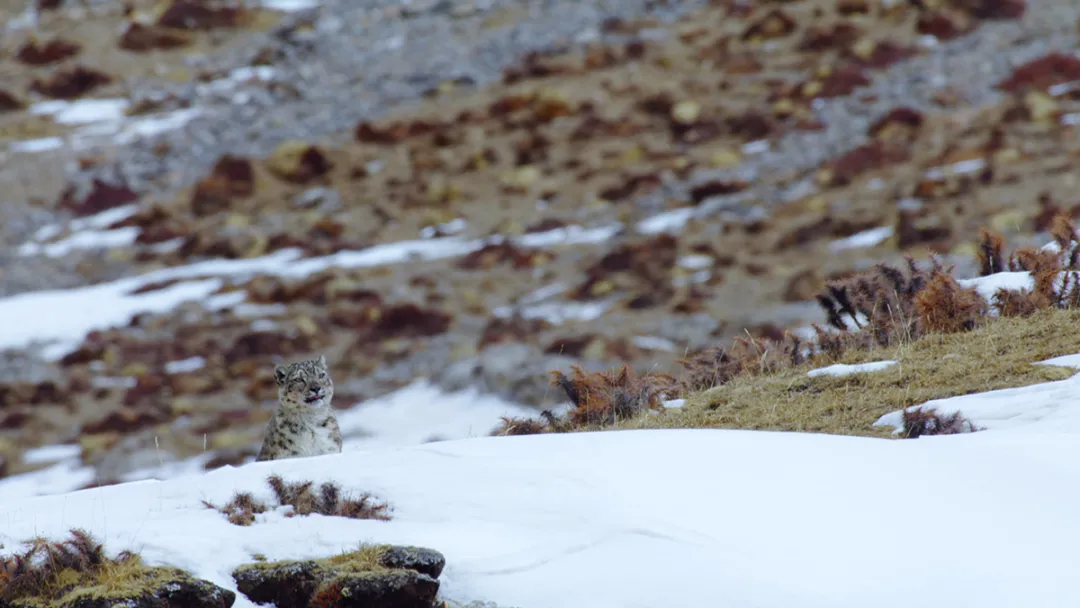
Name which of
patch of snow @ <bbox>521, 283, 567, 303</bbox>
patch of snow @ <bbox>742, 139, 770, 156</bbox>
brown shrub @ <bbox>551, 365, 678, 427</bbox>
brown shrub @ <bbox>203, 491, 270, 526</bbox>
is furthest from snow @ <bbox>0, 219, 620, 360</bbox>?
brown shrub @ <bbox>203, 491, 270, 526</bbox>

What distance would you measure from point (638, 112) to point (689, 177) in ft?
11.3

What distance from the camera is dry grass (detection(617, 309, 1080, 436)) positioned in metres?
8.63

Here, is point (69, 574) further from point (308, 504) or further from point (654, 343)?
point (654, 343)

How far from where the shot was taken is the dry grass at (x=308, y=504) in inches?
259

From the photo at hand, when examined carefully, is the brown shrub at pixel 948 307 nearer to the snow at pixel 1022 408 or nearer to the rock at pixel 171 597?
the snow at pixel 1022 408

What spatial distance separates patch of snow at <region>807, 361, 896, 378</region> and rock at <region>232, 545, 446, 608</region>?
458cm

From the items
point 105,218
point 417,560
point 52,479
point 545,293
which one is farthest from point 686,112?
point 417,560

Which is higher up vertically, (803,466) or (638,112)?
(803,466)

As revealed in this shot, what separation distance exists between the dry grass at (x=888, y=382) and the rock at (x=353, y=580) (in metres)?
3.38

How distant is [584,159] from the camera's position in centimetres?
2892

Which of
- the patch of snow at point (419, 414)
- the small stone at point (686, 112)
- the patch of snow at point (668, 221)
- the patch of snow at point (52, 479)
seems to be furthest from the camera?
the small stone at point (686, 112)

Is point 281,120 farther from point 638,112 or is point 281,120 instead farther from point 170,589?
point 170,589

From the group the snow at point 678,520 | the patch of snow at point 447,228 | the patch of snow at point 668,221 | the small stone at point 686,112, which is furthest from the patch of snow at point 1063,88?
the snow at point 678,520

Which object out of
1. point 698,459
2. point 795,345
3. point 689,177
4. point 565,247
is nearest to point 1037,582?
point 698,459
